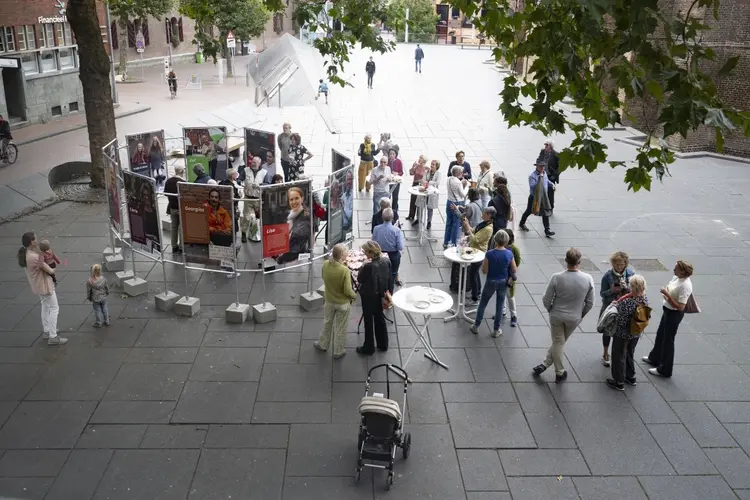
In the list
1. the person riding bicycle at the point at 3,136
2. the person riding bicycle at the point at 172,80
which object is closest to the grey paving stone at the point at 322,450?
the person riding bicycle at the point at 3,136

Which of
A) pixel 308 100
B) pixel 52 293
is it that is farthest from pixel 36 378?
pixel 308 100

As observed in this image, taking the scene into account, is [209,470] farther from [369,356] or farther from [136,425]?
[369,356]

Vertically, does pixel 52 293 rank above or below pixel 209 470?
above

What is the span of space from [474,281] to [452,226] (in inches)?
88.7

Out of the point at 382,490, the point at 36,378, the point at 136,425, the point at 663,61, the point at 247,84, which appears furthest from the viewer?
the point at 247,84

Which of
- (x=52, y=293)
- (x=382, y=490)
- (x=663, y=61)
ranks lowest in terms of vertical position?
(x=382, y=490)

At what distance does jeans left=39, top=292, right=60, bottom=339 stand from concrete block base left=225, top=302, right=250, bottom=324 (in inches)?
93.3

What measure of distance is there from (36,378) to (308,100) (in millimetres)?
20464

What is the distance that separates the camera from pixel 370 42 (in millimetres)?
12461

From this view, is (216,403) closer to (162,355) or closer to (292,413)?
(292,413)

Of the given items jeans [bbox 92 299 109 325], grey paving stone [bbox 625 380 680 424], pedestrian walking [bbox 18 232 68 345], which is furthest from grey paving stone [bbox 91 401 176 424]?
grey paving stone [bbox 625 380 680 424]

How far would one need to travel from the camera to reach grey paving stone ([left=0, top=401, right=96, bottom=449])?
293 inches

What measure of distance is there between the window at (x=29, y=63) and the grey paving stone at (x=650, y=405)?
78.1 feet

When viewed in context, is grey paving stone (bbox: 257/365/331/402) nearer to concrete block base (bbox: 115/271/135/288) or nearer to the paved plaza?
the paved plaza
